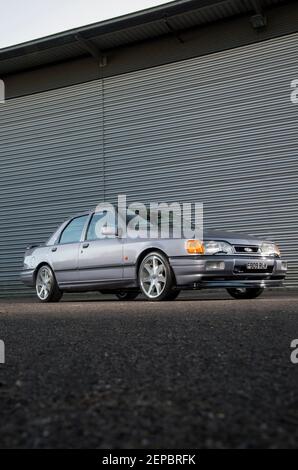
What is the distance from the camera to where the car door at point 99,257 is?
8766mm

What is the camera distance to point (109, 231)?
28.2ft

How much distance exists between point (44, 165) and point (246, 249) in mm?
8864

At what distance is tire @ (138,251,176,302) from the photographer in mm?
8031

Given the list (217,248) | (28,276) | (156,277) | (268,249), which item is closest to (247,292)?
(268,249)

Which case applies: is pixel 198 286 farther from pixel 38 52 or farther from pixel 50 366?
pixel 38 52

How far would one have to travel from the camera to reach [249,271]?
8.23 m

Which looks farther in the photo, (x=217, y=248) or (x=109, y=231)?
(x=109, y=231)

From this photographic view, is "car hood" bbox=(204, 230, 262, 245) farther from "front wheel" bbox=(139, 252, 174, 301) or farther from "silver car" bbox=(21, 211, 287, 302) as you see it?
"front wheel" bbox=(139, 252, 174, 301)

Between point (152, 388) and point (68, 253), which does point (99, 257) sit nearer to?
point (68, 253)

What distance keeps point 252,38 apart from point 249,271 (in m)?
6.75

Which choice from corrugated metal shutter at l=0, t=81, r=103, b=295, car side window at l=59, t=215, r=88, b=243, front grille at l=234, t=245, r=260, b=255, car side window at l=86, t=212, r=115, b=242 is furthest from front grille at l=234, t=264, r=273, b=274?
corrugated metal shutter at l=0, t=81, r=103, b=295

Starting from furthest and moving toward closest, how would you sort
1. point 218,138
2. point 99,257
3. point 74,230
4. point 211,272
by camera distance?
1. point 218,138
2. point 74,230
3. point 99,257
4. point 211,272

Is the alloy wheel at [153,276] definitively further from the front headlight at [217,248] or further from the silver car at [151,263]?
the front headlight at [217,248]

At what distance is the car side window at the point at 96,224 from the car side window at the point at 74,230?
0.24 metres
